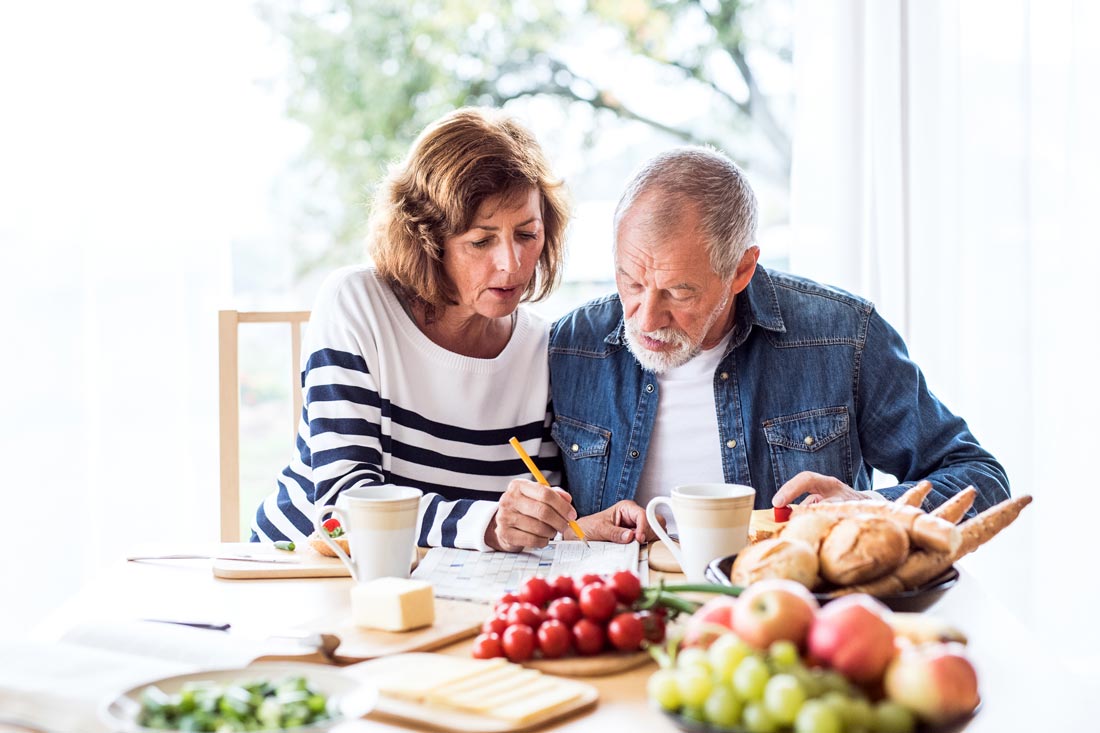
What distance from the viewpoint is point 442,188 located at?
5.76 feet

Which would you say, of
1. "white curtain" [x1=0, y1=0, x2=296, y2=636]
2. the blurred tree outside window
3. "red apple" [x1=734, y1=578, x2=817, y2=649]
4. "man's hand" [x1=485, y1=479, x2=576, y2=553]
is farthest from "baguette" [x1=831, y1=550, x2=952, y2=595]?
the blurred tree outside window

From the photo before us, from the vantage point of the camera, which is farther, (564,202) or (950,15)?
(950,15)

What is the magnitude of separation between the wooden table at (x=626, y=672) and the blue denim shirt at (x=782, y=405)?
1.64 ft

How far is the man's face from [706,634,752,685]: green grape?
1008 mm

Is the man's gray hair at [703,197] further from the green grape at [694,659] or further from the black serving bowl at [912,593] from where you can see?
the green grape at [694,659]

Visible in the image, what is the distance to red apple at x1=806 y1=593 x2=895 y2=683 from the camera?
2.43 feet

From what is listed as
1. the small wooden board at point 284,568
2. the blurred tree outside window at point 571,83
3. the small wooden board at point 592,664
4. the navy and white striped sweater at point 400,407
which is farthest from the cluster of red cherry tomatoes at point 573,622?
the blurred tree outside window at point 571,83

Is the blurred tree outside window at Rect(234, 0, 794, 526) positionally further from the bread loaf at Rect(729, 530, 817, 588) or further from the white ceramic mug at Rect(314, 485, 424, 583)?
the bread loaf at Rect(729, 530, 817, 588)

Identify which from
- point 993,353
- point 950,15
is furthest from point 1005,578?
point 950,15

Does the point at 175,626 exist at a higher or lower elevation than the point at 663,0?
lower

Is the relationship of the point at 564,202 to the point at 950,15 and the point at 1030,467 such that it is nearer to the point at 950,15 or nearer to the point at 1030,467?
the point at 950,15

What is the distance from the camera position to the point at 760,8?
13.6ft

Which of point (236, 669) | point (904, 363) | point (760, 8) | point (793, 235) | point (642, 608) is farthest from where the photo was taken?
point (760, 8)

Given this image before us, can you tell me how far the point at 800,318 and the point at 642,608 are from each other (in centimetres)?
97
